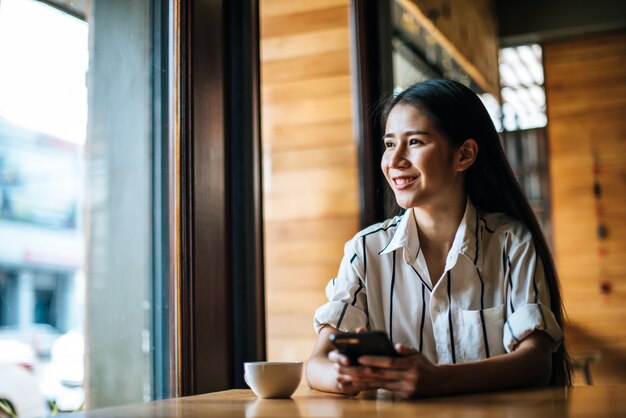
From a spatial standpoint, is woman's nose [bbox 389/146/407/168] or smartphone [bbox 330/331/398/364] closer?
smartphone [bbox 330/331/398/364]

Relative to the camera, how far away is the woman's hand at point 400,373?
1224 millimetres

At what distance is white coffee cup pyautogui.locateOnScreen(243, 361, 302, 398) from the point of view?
1.33 metres

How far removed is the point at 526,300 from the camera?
1.57 m

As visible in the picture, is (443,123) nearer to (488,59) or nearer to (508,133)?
(488,59)

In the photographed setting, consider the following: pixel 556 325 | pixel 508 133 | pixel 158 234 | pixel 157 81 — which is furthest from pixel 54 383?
pixel 508 133

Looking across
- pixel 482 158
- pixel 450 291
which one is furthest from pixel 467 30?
pixel 450 291

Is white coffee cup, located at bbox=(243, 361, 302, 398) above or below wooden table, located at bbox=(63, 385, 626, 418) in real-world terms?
above

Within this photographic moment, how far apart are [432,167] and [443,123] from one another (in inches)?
4.5

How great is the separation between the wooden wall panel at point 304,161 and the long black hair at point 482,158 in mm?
1097

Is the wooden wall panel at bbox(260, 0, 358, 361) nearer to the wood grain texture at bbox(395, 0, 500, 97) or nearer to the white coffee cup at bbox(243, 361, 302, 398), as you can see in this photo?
the wood grain texture at bbox(395, 0, 500, 97)

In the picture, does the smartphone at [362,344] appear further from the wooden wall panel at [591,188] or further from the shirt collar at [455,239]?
the wooden wall panel at [591,188]

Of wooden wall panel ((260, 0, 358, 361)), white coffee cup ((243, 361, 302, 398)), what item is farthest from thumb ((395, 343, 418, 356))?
wooden wall panel ((260, 0, 358, 361))

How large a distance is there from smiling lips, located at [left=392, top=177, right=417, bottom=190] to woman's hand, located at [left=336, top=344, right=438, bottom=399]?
522mm

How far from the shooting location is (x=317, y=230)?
2977 mm
